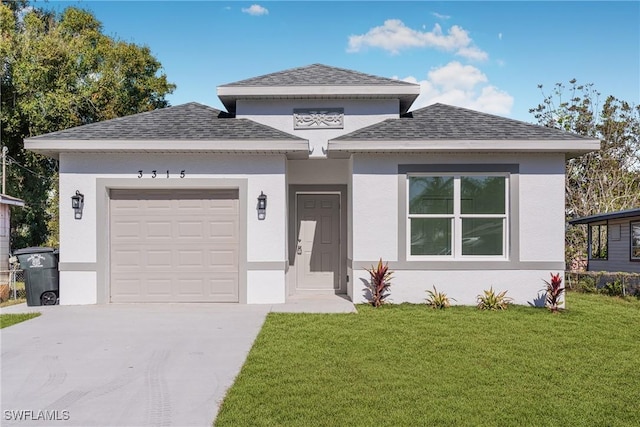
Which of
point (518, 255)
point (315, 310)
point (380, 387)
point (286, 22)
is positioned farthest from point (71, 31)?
point (380, 387)

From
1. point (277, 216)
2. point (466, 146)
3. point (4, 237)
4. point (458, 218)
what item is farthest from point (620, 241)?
point (4, 237)

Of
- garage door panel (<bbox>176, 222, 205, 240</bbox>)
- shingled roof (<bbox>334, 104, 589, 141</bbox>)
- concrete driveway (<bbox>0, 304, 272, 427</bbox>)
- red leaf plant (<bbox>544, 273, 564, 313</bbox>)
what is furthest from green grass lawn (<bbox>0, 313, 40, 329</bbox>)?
red leaf plant (<bbox>544, 273, 564, 313</bbox>)

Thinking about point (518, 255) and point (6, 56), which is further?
point (6, 56)

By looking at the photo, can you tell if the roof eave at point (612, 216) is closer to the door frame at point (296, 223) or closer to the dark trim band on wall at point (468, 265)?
the dark trim band on wall at point (468, 265)

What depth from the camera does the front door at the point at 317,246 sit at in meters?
11.0

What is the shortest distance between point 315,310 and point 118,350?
11.9ft

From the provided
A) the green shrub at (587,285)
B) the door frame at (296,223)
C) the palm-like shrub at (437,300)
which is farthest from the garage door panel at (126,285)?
the green shrub at (587,285)

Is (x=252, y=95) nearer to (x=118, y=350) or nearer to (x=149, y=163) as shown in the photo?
(x=149, y=163)

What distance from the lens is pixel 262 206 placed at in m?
9.27

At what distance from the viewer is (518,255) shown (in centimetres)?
934

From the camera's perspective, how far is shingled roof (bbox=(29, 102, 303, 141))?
9.26m

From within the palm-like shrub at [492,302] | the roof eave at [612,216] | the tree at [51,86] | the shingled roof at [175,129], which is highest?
the tree at [51,86]

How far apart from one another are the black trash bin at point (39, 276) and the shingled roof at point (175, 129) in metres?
2.31

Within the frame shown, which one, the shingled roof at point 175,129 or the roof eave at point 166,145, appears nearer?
the roof eave at point 166,145
